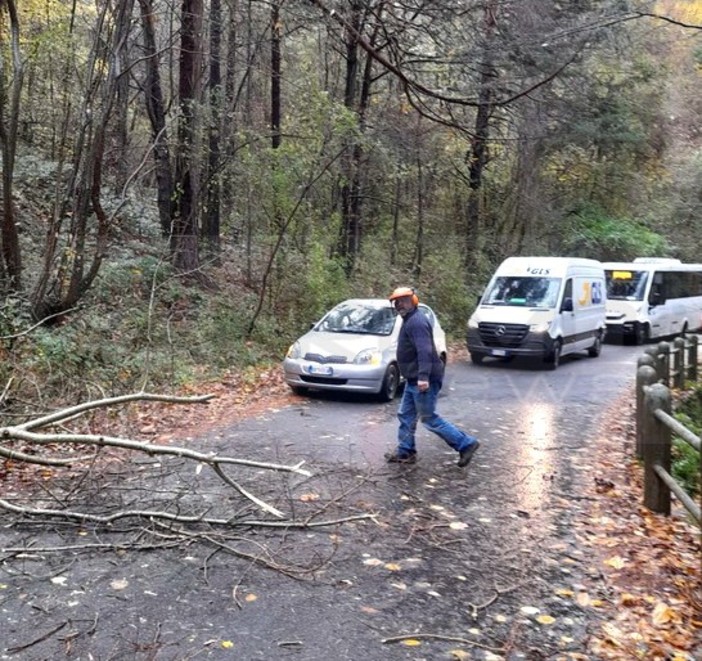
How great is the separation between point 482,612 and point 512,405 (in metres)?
7.57

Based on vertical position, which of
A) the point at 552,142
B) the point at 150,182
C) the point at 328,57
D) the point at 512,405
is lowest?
the point at 512,405

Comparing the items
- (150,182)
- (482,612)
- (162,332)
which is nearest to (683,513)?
(482,612)

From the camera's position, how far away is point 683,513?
6629 mm

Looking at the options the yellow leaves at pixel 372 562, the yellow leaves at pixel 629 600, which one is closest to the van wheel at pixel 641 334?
the yellow leaves at pixel 629 600

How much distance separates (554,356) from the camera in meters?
16.0

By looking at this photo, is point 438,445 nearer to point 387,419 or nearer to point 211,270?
point 387,419

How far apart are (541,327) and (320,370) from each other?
6450 mm

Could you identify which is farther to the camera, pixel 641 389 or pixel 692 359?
pixel 692 359

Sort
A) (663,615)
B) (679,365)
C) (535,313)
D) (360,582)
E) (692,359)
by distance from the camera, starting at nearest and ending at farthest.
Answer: (663,615) → (360,582) → (679,365) → (692,359) → (535,313)

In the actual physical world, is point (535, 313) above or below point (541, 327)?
above

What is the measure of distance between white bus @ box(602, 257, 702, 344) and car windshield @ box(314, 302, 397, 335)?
12.4 m

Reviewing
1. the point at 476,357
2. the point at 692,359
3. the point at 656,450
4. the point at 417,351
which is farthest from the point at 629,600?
the point at 476,357

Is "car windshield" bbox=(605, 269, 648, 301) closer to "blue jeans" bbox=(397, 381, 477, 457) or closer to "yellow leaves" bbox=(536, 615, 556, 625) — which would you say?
"blue jeans" bbox=(397, 381, 477, 457)

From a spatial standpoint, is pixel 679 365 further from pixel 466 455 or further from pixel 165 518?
pixel 165 518
